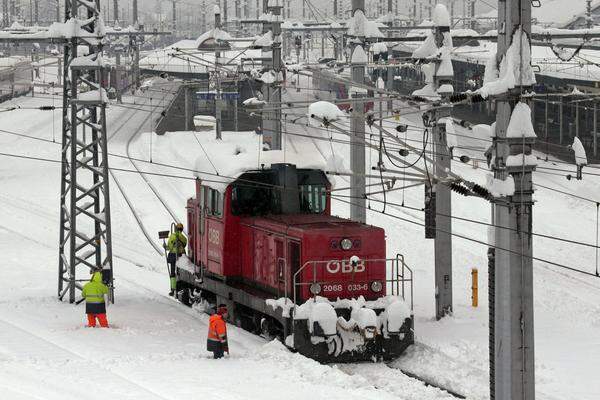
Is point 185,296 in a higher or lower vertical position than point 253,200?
lower

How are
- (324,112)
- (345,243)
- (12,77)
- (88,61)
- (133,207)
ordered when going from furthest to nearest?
(12,77)
(133,207)
(88,61)
(345,243)
(324,112)

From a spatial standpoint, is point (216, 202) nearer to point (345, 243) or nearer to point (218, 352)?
point (345, 243)

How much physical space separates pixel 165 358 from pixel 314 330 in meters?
2.70

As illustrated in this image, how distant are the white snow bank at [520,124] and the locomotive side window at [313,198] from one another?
10.3m

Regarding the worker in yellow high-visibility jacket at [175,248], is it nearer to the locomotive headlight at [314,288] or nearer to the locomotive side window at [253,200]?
the locomotive side window at [253,200]

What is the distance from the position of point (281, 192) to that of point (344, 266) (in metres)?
2.70

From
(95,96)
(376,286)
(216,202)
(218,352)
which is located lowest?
(218,352)

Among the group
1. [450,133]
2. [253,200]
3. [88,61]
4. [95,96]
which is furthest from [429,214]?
[88,61]

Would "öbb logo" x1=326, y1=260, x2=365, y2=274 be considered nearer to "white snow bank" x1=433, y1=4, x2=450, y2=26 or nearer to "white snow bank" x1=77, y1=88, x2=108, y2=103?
"white snow bank" x1=433, y1=4, x2=450, y2=26

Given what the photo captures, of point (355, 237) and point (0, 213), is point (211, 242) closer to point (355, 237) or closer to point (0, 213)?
point (355, 237)

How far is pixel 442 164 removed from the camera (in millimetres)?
24938

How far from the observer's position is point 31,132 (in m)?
71.9

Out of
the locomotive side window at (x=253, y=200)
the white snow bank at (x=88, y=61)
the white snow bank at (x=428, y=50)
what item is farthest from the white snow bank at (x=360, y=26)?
the white snow bank at (x=88, y=61)

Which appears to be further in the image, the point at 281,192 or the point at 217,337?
the point at 281,192
